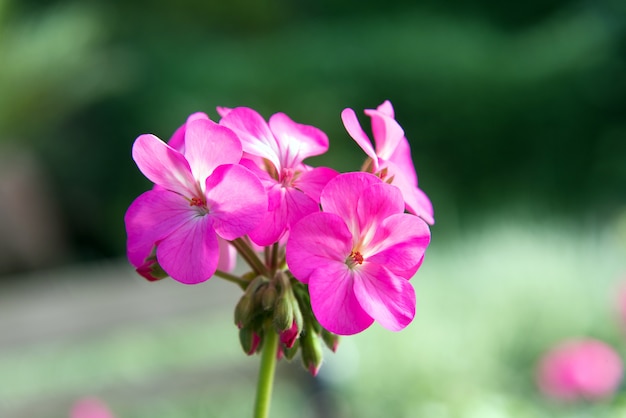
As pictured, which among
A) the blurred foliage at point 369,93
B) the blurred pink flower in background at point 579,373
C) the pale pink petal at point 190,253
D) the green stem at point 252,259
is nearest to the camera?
the pale pink petal at point 190,253

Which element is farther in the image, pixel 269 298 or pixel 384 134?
pixel 384 134

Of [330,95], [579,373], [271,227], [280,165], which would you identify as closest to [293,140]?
[280,165]

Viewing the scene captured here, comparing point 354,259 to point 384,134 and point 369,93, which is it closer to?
point 384,134

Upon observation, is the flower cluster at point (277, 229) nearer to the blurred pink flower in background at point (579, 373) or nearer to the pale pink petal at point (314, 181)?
the pale pink petal at point (314, 181)

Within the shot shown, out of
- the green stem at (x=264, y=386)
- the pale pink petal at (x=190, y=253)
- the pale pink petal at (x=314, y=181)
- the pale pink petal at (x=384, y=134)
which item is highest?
the pale pink petal at (x=384, y=134)

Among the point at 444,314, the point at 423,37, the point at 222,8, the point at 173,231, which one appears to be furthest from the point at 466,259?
the point at 222,8

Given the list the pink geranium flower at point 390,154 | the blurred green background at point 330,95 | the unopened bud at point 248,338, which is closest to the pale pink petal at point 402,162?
the pink geranium flower at point 390,154

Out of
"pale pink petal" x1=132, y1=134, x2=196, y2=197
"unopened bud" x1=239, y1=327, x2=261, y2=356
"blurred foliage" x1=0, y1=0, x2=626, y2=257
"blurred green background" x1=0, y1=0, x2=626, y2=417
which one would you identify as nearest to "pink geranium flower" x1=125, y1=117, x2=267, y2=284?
"pale pink petal" x1=132, y1=134, x2=196, y2=197
